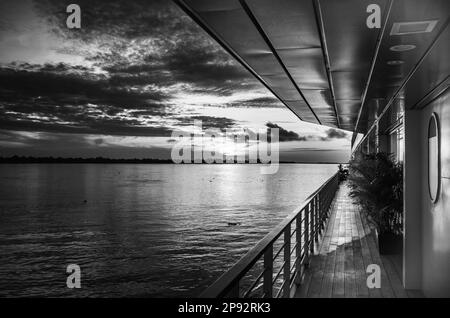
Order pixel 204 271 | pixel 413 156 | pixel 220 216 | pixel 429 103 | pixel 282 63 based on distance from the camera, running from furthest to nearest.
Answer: pixel 220 216 → pixel 204 271 → pixel 413 156 → pixel 429 103 → pixel 282 63

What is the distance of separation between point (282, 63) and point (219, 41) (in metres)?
0.87

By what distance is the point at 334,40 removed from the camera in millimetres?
3057

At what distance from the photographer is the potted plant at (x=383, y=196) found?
684cm

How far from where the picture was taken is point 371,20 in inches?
98.1

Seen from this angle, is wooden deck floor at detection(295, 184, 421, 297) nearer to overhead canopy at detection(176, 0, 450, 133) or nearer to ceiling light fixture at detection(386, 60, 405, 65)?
overhead canopy at detection(176, 0, 450, 133)

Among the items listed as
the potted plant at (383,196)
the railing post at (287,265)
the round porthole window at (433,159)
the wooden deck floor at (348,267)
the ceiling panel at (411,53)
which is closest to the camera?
the ceiling panel at (411,53)

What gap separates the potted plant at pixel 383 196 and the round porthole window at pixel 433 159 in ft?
7.86

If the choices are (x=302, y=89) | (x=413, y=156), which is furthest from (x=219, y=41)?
(x=413, y=156)

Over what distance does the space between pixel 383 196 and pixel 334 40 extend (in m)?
4.66

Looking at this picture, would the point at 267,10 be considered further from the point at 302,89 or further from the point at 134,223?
the point at 134,223

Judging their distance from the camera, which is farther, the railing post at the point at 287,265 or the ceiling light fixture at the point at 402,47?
the railing post at the point at 287,265

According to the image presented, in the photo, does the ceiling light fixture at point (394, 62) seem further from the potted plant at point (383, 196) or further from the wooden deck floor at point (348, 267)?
the potted plant at point (383, 196)


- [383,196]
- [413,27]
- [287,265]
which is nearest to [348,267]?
[383,196]

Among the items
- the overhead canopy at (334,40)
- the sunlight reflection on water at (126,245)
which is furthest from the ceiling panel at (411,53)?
the sunlight reflection on water at (126,245)
